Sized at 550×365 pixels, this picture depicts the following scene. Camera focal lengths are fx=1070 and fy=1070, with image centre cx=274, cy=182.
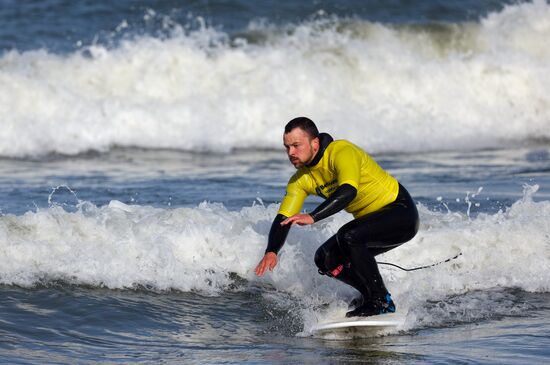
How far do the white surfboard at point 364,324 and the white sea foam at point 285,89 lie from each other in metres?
10.2

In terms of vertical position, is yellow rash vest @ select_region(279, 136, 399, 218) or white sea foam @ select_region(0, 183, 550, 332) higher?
yellow rash vest @ select_region(279, 136, 399, 218)

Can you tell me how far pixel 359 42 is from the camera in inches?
861

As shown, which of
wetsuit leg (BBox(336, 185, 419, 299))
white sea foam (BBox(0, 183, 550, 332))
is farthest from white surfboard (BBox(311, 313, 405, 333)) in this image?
white sea foam (BBox(0, 183, 550, 332))

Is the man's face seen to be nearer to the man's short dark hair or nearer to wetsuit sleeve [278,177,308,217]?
the man's short dark hair

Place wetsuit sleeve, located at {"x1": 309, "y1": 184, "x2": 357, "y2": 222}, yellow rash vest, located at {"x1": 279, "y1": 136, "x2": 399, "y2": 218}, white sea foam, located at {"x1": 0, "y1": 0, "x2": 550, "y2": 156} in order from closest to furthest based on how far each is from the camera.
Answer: wetsuit sleeve, located at {"x1": 309, "y1": 184, "x2": 357, "y2": 222} → yellow rash vest, located at {"x1": 279, "y1": 136, "x2": 399, "y2": 218} → white sea foam, located at {"x1": 0, "y1": 0, "x2": 550, "y2": 156}

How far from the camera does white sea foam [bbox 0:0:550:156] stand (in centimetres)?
1828

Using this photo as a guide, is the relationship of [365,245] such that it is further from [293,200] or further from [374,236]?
[293,200]

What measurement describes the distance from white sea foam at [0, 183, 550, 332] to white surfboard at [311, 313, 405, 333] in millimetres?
506

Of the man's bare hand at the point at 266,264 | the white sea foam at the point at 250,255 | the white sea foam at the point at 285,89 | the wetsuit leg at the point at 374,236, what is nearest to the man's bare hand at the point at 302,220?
the man's bare hand at the point at 266,264

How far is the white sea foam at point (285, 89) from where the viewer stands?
18.3m

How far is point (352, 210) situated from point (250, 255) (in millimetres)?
1970

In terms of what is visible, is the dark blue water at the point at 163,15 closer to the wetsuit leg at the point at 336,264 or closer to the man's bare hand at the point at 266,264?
the wetsuit leg at the point at 336,264

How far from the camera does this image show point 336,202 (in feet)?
23.7

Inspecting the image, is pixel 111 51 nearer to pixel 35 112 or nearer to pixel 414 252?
pixel 35 112
